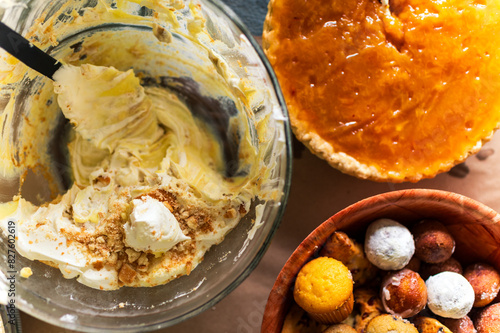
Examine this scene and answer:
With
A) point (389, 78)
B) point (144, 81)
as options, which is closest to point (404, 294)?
point (389, 78)

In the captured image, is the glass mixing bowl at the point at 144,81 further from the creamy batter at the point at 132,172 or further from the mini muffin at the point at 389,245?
the mini muffin at the point at 389,245

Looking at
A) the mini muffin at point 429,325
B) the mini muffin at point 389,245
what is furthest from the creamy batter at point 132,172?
the mini muffin at point 429,325

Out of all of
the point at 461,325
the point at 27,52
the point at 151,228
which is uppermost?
the point at 27,52

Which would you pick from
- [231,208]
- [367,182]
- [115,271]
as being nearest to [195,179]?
[231,208]

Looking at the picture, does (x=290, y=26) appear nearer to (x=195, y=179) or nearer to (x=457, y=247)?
(x=195, y=179)

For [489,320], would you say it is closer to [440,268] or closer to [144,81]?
[440,268]

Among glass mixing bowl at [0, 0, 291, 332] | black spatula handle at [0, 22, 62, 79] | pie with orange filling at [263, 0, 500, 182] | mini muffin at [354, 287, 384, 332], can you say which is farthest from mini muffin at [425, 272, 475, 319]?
black spatula handle at [0, 22, 62, 79]

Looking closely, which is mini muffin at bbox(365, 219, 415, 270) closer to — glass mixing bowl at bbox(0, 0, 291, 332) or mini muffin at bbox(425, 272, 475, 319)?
mini muffin at bbox(425, 272, 475, 319)
